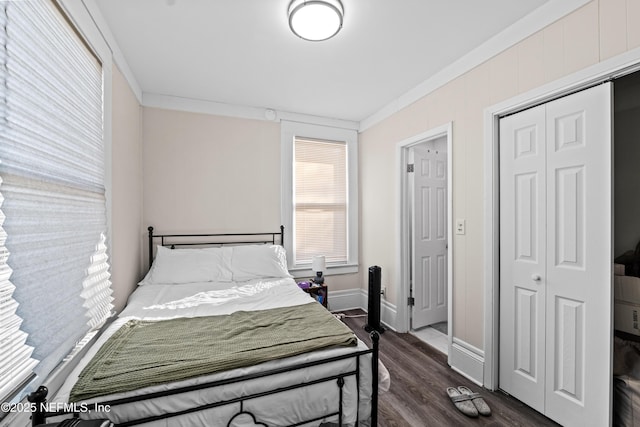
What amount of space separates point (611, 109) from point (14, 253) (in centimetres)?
279

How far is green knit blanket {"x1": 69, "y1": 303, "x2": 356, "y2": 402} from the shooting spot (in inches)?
45.2

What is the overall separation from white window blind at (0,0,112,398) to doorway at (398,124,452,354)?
8.81 ft

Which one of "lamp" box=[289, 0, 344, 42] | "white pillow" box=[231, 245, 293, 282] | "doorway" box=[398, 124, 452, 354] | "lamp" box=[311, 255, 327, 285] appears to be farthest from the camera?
"lamp" box=[311, 255, 327, 285]

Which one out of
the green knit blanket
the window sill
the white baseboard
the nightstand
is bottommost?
the white baseboard

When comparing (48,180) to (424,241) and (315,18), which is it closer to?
(315,18)

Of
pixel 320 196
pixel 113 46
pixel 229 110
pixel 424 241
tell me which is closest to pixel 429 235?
pixel 424 241

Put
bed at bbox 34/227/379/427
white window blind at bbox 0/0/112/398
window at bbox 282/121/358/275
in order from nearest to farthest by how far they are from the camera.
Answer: white window blind at bbox 0/0/112/398, bed at bbox 34/227/379/427, window at bbox 282/121/358/275

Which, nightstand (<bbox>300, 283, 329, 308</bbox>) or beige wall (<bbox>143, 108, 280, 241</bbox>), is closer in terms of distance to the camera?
beige wall (<bbox>143, 108, 280, 241</bbox>)

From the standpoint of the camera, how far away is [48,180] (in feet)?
4.03

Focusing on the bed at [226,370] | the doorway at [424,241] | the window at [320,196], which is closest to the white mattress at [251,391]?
the bed at [226,370]

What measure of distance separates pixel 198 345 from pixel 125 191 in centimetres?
162

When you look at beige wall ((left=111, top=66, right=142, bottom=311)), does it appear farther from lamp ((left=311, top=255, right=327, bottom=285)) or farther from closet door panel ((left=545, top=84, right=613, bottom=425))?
closet door panel ((left=545, top=84, right=613, bottom=425))

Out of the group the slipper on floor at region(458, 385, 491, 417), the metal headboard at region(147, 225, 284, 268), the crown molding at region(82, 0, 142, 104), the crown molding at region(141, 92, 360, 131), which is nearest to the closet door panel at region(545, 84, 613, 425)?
the slipper on floor at region(458, 385, 491, 417)

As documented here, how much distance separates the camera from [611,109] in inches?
58.8
